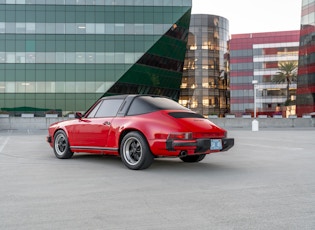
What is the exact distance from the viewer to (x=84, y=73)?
187ft

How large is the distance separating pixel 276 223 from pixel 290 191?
1.76m

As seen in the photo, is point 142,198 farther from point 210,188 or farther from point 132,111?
point 132,111

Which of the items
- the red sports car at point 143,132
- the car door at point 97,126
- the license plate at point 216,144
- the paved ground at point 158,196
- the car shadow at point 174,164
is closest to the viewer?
the paved ground at point 158,196

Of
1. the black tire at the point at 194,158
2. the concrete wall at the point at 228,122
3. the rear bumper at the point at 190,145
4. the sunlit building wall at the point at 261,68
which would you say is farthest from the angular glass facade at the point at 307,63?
the rear bumper at the point at 190,145

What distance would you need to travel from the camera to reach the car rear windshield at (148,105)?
770 centimetres

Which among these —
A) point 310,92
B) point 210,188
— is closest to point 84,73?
point 310,92

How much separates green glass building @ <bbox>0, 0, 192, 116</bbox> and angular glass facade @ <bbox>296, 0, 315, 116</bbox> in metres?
20.8

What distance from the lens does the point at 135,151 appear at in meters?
7.56

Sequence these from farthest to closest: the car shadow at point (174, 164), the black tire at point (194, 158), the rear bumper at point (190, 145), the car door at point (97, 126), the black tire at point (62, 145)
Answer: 1. the black tire at point (62, 145)
2. the black tire at point (194, 158)
3. the car door at point (97, 126)
4. the car shadow at point (174, 164)
5. the rear bumper at point (190, 145)

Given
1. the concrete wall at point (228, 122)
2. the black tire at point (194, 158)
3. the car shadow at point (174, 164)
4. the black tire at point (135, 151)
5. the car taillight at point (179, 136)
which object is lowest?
the concrete wall at point (228, 122)

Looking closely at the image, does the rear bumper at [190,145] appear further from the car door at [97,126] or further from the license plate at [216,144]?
the car door at [97,126]

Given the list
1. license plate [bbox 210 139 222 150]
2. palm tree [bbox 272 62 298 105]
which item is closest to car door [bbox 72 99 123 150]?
license plate [bbox 210 139 222 150]

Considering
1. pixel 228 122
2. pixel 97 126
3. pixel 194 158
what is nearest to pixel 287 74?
pixel 228 122

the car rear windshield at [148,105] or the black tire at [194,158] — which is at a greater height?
the car rear windshield at [148,105]
